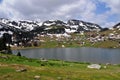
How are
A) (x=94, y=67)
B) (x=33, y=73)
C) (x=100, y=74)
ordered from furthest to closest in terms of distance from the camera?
(x=94, y=67) < (x=100, y=74) < (x=33, y=73)

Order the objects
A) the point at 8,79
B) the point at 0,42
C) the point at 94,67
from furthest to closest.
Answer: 1. the point at 0,42
2. the point at 94,67
3. the point at 8,79

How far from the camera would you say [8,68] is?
5188 centimetres

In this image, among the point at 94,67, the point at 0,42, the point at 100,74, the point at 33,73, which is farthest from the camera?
the point at 0,42

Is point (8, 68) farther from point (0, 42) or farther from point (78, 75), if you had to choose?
point (0, 42)

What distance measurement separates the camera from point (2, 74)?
47.7 metres

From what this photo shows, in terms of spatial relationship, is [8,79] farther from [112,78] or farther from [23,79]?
[112,78]

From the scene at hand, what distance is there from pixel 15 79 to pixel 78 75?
481 inches

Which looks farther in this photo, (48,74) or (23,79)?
(48,74)

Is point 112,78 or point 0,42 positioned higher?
point 0,42

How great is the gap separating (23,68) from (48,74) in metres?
5.14

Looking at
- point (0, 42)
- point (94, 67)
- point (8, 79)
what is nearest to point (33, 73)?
point (8, 79)

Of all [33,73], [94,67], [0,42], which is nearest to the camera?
[33,73]

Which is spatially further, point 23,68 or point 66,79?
point 23,68

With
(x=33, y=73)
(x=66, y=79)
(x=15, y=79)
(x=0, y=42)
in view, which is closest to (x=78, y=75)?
(x=66, y=79)
